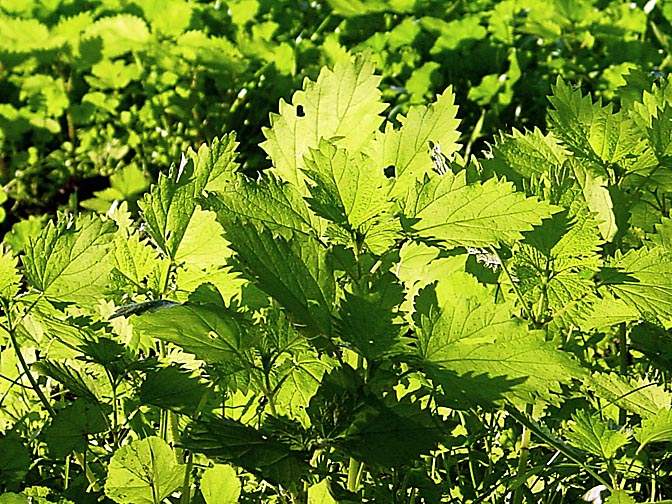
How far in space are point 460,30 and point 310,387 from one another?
9.30 feet

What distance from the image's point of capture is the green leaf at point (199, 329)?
80cm

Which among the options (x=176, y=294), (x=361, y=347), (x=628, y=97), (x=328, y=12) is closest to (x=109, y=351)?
(x=176, y=294)

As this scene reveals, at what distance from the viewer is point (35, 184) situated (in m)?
3.40


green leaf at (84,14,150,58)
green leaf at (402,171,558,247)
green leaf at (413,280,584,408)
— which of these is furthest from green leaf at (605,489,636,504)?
green leaf at (84,14,150,58)

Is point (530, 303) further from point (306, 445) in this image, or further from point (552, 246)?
point (306, 445)

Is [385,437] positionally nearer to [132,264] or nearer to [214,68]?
[132,264]

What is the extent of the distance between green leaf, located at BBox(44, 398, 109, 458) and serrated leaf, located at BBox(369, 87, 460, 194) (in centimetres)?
37

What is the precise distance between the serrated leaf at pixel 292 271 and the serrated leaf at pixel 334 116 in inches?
7.1

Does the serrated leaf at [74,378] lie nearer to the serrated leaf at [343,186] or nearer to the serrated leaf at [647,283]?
the serrated leaf at [343,186]

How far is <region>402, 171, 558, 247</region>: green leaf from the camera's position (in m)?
0.80

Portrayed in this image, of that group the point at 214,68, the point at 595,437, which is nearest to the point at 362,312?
the point at 595,437

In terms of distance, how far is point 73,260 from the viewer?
3.22 ft

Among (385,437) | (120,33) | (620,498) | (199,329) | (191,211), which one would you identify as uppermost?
(120,33)

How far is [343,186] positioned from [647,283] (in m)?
0.28
